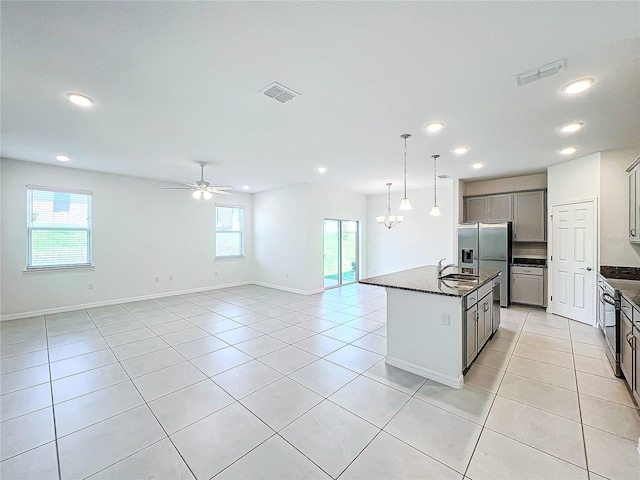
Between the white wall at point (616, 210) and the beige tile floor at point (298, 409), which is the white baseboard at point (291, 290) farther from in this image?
the white wall at point (616, 210)

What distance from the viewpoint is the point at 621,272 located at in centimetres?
403

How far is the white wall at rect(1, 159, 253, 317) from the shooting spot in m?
4.83

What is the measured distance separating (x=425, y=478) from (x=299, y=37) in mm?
2833

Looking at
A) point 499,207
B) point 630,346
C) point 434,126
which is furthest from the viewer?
point 499,207

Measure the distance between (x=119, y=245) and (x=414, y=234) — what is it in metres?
7.14

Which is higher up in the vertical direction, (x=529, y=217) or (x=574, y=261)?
(x=529, y=217)

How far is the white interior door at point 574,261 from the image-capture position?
14.3ft

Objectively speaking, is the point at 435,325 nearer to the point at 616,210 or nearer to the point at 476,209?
the point at 616,210

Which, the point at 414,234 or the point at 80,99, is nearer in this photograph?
the point at 80,99

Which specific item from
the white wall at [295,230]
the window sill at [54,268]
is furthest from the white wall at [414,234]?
the window sill at [54,268]

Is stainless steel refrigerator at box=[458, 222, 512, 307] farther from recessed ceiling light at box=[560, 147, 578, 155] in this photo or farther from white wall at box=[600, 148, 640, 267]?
recessed ceiling light at box=[560, 147, 578, 155]

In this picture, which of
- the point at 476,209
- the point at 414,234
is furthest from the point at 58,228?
the point at 476,209

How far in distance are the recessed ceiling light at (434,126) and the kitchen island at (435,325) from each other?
1.79 m

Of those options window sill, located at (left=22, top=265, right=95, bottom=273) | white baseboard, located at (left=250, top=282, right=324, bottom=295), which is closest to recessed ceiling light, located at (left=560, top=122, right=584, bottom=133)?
white baseboard, located at (left=250, top=282, right=324, bottom=295)
